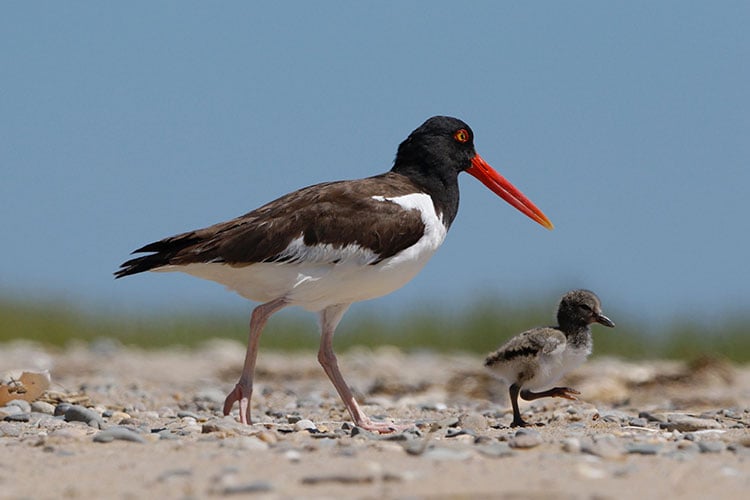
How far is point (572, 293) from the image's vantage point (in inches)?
335

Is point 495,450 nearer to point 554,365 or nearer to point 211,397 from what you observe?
point 554,365

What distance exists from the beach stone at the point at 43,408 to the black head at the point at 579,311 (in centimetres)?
415

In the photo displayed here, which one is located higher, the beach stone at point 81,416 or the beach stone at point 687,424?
the beach stone at point 687,424

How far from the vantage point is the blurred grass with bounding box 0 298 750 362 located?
56.6 feet

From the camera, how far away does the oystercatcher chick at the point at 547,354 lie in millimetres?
7820

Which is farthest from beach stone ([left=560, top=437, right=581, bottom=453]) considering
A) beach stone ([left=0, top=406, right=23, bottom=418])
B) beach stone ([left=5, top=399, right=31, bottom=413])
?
beach stone ([left=5, top=399, right=31, bottom=413])

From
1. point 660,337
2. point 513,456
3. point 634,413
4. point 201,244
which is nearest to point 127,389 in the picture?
point 201,244

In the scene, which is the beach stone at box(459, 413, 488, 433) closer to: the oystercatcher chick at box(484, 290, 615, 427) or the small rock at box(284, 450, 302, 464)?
the oystercatcher chick at box(484, 290, 615, 427)

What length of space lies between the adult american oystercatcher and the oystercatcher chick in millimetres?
987

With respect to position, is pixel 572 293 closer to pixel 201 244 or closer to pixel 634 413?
pixel 634 413

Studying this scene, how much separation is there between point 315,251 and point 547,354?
2.00m

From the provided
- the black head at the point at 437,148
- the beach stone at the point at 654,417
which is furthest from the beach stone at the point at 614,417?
the black head at the point at 437,148

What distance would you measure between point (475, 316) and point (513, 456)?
1332 cm

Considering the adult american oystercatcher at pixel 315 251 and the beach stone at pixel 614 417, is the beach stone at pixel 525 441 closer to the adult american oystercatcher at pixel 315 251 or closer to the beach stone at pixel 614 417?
the adult american oystercatcher at pixel 315 251
